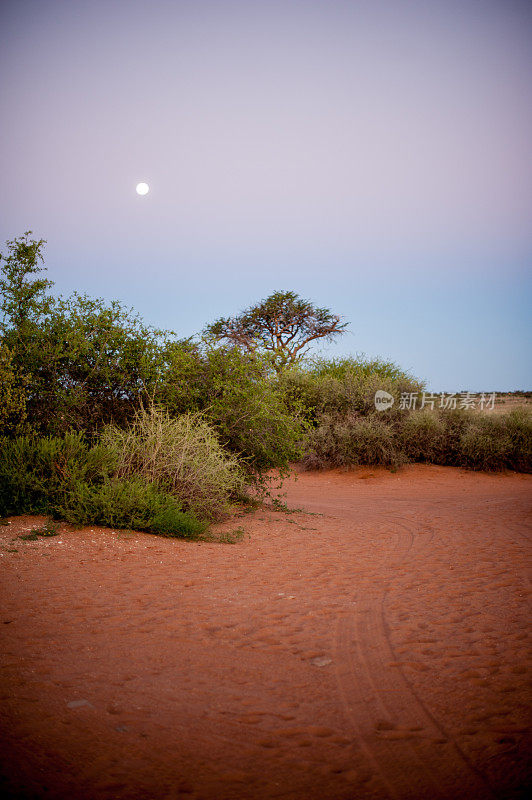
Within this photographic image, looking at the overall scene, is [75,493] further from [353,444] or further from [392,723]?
[353,444]

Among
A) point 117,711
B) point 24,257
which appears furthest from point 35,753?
point 24,257

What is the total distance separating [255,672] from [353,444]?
1528 centimetres

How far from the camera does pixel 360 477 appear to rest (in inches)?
681

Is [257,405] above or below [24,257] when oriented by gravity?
below

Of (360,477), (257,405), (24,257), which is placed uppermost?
(24,257)

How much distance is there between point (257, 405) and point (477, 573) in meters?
4.89

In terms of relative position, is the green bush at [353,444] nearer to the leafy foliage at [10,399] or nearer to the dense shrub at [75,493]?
the dense shrub at [75,493]

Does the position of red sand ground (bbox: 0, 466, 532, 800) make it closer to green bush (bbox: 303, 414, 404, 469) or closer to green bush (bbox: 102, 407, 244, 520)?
green bush (bbox: 102, 407, 244, 520)

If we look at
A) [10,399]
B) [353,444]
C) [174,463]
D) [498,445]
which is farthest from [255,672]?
[498,445]

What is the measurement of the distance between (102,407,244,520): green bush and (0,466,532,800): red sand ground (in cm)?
113

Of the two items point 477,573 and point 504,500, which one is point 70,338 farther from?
point 504,500

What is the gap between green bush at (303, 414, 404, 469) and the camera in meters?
17.7

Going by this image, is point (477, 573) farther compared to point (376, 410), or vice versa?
point (376, 410)

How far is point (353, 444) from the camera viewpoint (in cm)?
1792
